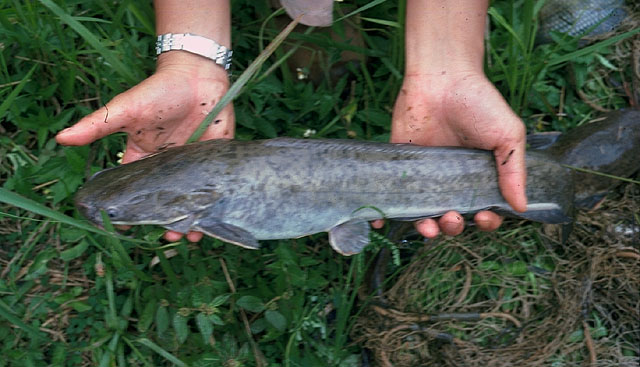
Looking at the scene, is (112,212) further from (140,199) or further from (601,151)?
(601,151)

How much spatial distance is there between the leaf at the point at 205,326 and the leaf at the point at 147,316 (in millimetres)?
379

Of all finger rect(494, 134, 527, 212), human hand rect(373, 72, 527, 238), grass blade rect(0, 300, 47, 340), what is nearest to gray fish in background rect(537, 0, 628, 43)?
human hand rect(373, 72, 527, 238)

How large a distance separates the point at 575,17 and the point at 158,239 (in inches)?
122

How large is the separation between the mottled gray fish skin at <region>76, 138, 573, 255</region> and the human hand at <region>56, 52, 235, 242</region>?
196mm

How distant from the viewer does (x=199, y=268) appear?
3.06 metres

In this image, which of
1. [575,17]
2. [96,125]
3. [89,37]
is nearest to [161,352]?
[96,125]

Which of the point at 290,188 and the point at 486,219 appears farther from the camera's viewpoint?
the point at 486,219

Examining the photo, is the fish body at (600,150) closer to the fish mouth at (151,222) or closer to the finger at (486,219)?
the finger at (486,219)

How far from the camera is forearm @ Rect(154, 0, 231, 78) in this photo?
288 cm

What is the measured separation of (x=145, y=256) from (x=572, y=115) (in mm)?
2841

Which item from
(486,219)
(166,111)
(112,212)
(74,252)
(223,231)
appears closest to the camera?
(112,212)

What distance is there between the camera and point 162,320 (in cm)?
290

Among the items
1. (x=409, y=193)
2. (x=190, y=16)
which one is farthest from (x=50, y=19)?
(x=409, y=193)

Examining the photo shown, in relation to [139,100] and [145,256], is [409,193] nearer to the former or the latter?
[139,100]
